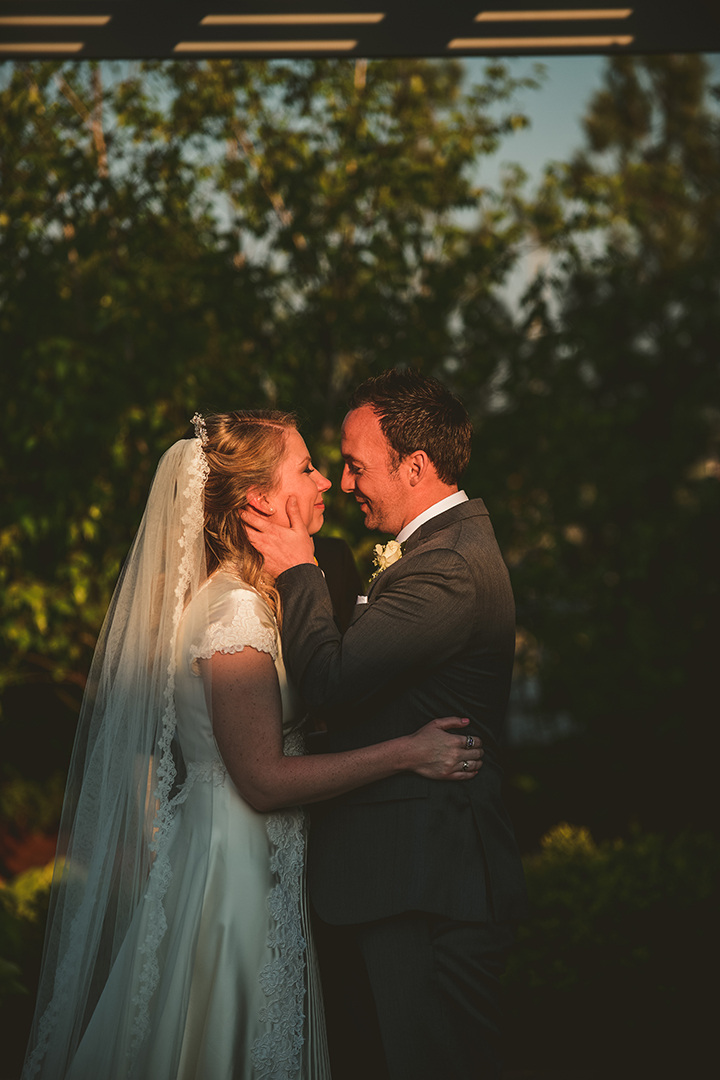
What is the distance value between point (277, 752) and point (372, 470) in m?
0.81

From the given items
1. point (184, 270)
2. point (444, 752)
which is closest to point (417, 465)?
point (444, 752)

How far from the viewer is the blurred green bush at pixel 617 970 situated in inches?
164

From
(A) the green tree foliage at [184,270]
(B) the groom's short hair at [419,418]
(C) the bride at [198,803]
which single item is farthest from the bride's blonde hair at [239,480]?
(A) the green tree foliage at [184,270]

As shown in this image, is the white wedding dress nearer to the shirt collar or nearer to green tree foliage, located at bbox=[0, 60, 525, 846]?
the shirt collar

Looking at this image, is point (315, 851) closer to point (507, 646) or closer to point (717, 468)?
point (507, 646)

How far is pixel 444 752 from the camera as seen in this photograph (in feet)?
7.51

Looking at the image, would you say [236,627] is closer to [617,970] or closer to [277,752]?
[277,752]

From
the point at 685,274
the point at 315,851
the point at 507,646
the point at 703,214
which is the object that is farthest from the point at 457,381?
the point at 703,214

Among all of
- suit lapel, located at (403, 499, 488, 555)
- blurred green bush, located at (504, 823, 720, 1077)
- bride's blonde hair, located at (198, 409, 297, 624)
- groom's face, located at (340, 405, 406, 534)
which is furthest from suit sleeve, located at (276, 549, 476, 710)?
blurred green bush, located at (504, 823, 720, 1077)

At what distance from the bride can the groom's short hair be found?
300mm

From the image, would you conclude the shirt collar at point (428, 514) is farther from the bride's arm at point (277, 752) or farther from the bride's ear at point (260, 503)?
the bride's arm at point (277, 752)

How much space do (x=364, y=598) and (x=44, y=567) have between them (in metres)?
3.09

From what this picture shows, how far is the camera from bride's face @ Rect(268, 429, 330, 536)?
2.61 meters

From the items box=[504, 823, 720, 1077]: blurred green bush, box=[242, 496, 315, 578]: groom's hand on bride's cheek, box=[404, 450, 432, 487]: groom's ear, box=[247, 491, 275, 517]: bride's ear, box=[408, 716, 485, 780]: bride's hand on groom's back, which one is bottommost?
box=[504, 823, 720, 1077]: blurred green bush
